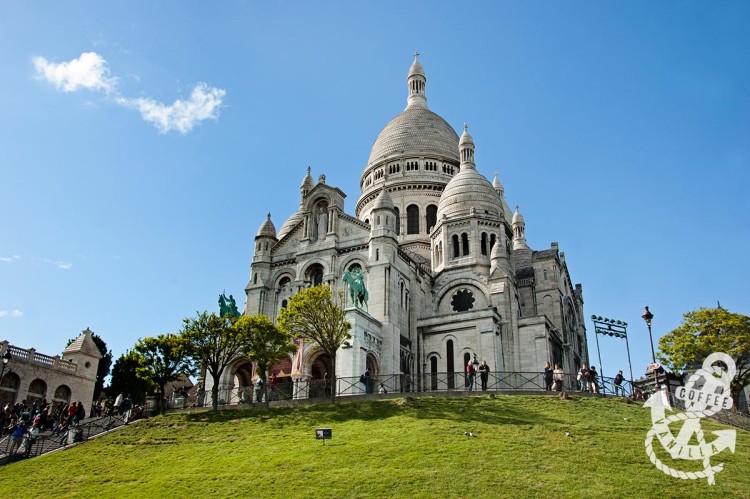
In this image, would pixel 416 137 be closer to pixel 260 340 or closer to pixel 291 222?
pixel 291 222

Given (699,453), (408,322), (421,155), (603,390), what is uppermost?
(421,155)

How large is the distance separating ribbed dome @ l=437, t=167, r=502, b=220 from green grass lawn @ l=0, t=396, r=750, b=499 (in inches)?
1014

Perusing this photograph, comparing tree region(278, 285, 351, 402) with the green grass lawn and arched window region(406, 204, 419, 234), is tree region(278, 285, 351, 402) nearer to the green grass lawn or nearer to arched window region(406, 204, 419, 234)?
the green grass lawn

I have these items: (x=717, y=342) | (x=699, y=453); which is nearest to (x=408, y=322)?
(x=717, y=342)

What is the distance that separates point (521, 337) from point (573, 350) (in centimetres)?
1374

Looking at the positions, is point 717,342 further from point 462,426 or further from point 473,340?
point 462,426

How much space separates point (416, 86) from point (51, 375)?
2051 inches

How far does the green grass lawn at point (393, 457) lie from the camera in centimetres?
1927

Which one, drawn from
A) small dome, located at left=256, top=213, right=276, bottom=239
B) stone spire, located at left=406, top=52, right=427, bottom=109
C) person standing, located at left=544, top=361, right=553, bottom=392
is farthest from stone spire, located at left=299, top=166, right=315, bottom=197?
person standing, located at left=544, top=361, right=553, bottom=392

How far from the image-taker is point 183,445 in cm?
2698

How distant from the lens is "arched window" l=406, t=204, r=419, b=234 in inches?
2534

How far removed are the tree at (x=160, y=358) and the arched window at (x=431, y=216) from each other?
33.0 m

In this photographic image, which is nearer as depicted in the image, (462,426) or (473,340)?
(462,426)

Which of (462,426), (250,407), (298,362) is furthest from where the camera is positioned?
(298,362)
